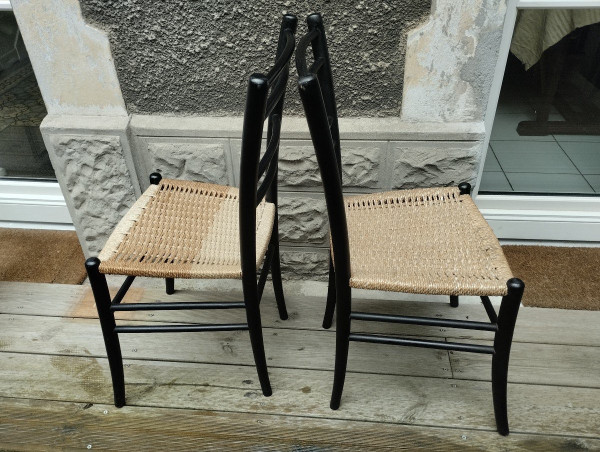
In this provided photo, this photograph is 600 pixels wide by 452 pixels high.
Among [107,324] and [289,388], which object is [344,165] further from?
[107,324]

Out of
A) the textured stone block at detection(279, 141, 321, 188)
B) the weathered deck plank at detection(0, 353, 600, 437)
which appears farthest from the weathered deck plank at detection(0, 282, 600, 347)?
the textured stone block at detection(279, 141, 321, 188)

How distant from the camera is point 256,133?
945mm

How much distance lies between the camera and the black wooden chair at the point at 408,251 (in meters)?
1.08

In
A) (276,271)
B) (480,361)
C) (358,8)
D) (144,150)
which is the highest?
(358,8)

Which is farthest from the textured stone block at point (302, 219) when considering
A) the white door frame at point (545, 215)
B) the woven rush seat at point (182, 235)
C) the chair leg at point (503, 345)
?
the chair leg at point (503, 345)

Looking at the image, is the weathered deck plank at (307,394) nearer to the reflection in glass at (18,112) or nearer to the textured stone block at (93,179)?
the textured stone block at (93,179)

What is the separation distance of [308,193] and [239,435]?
75cm

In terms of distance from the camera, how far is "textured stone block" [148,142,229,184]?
61.1 inches

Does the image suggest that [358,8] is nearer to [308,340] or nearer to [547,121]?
[547,121]

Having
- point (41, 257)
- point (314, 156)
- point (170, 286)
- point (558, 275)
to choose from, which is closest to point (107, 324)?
point (170, 286)

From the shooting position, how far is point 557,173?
1.84 metres

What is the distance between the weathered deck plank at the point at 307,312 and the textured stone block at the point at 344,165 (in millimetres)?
420

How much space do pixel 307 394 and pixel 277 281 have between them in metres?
0.36

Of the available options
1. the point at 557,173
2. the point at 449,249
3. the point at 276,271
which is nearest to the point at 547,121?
the point at 557,173
